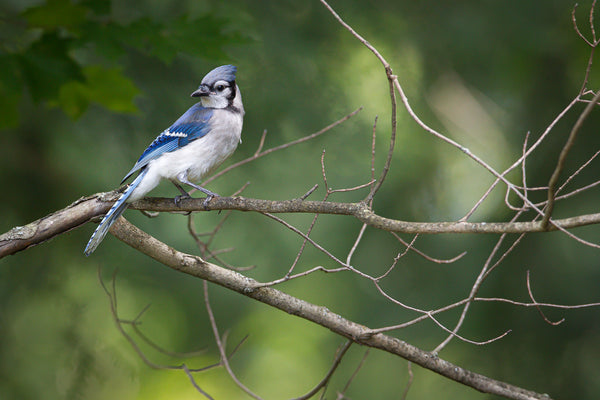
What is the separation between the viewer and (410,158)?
3510 mm

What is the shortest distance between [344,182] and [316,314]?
1373mm

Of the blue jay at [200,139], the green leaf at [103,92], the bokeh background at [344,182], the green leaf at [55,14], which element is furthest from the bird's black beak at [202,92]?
the green leaf at [55,14]

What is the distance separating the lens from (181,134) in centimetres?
268

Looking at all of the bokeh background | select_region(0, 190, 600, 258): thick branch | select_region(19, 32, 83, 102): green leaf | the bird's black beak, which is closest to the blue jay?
the bird's black beak

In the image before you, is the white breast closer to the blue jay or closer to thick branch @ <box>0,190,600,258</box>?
the blue jay

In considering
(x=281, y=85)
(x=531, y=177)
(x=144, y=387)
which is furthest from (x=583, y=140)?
Answer: (x=144, y=387)

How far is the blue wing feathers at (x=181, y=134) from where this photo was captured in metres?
2.60

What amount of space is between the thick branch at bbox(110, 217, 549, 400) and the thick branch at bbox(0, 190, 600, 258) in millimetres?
123

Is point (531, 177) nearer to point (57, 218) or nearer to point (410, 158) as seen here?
point (410, 158)

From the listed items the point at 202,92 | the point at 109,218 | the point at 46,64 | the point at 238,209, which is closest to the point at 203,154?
the point at 202,92

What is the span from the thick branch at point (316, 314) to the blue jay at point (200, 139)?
340 millimetres

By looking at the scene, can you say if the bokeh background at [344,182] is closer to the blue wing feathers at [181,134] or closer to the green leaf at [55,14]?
the blue wing feathers at [181,134]

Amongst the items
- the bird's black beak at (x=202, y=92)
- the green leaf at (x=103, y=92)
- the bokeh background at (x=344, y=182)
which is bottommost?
the bokeh background at (x=344, y=182)

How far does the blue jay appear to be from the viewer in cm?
257
